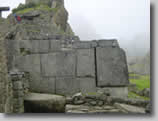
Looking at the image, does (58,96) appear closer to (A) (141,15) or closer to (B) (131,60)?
(B) (131,60)

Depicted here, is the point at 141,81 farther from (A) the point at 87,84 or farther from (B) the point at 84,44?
(B) the point at 84,44

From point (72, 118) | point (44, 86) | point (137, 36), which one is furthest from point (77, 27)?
point (72, 118)

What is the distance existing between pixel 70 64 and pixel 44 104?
4.21ft

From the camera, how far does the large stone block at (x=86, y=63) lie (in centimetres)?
381

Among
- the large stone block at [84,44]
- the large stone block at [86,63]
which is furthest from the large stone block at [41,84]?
the large stone block at [84,44]

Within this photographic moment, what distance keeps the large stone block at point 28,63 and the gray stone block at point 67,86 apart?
2.36ft

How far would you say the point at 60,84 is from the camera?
3896 mm

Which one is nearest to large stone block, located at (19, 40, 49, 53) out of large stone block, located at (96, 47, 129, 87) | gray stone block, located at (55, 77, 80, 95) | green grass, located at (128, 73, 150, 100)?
gray stone block, located at (55, 77, 80, 95)

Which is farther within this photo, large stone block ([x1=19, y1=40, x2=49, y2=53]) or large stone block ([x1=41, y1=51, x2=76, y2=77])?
large stone block ([x1=19, y1=40, x2=49, y2=53])

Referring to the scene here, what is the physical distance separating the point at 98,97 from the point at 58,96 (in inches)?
43.2

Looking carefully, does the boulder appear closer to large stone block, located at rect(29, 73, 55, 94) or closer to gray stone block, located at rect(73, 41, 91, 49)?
large stone block, located at rect(29, 73, 55, 94)

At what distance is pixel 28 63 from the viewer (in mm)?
4035

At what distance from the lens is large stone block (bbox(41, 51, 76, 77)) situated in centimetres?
388

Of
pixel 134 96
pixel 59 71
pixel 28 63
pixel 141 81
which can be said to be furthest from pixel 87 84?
pixel 28 63
